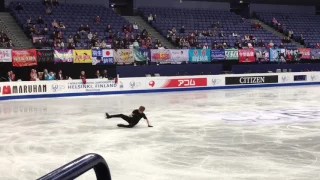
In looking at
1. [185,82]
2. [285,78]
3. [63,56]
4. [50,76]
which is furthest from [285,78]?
[50,76]

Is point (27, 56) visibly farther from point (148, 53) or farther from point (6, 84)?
point (148, 53)

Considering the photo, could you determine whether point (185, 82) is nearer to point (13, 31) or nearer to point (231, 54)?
point (231, 54)

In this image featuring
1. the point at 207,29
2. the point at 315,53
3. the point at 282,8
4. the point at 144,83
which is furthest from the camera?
the point at 282,8

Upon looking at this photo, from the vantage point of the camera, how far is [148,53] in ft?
80.0

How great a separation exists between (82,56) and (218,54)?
9.28 metres

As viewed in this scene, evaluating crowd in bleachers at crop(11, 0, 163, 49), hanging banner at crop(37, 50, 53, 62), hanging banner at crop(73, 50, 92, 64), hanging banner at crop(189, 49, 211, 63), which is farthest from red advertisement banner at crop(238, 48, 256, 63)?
hanging banner at crop(37, 50, 53, 62)

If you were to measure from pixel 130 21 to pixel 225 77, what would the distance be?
9329mm

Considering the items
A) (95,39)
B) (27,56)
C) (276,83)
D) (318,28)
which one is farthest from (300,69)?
(27,56)

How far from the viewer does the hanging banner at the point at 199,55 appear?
2581 cm

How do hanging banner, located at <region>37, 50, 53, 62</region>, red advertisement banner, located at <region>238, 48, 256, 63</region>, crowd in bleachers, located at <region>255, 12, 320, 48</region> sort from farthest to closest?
crowd in bleachers, located at <region>255, 12, 320, 48</region>
red advertisement banner, located at <region>238, 48, 256, 63</region>
hanging banner, located at <region>37, 50, 53, 62</region>

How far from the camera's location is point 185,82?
24.5m

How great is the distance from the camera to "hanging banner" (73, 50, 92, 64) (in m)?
22.0

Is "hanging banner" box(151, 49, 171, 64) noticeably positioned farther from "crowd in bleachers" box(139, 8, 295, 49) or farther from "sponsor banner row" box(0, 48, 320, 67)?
"crowd in bleachers" box(139, 8, 295, 49)

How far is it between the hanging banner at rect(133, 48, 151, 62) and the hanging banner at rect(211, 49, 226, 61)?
4.64 m
